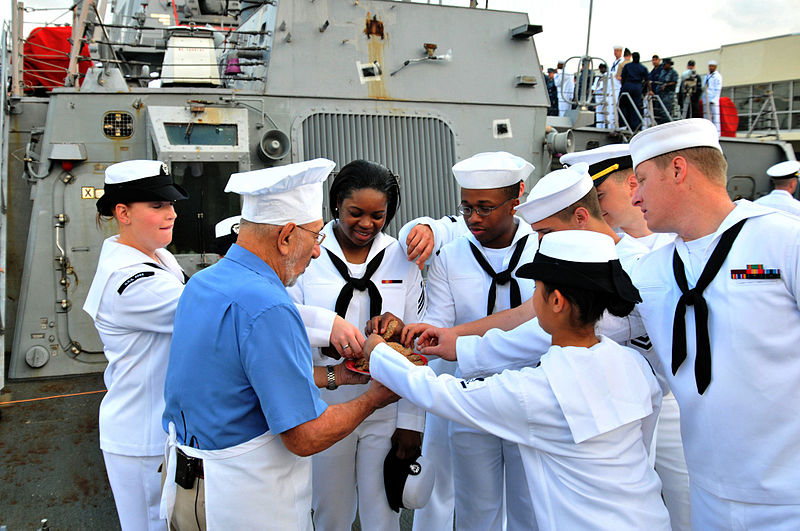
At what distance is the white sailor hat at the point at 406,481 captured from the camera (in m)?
2.42

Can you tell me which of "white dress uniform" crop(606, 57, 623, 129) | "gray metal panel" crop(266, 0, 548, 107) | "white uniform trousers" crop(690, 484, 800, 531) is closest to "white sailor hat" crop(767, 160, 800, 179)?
"white dress uniform" crop(606, 57, 623, 129)

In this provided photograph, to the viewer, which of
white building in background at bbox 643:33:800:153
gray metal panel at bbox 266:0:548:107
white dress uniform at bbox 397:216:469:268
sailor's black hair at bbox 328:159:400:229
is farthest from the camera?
white building in background at bbox 643:33:800:153

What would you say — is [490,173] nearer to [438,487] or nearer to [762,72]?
[438,487]

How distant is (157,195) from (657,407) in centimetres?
199

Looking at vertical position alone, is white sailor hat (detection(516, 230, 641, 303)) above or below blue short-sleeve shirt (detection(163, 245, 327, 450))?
above

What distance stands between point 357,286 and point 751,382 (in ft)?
4.96

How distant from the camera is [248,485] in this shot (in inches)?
69.3

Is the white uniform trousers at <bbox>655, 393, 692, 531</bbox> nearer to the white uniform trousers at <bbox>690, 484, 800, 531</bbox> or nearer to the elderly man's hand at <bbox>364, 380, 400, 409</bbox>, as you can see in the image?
the white uniform trousers at <bbox>690, 484, 800, 531</bbox>

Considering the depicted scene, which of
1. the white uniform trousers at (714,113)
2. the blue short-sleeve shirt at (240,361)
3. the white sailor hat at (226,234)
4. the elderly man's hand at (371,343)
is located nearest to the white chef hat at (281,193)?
the blue short-sleeve shirt at (240,361)

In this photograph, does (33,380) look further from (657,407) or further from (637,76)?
(637,76)

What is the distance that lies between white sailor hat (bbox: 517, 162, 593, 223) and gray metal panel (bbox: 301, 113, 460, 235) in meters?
2.84

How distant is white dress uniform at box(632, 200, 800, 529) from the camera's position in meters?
1.73

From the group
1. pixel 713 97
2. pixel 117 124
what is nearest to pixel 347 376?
pixel 117 124

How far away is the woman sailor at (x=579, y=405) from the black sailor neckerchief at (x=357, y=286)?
2.83 feet
